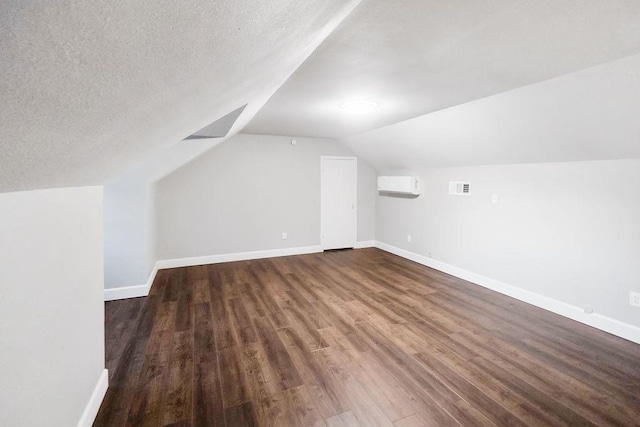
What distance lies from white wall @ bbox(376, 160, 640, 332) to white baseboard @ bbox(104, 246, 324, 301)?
250 cm

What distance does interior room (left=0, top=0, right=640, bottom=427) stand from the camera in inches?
28.0

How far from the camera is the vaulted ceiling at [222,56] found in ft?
1.26

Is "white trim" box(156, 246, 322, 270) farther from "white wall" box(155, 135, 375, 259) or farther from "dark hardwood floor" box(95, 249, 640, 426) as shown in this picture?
"dark hardwood floor" box(95, 249, 640, 426)

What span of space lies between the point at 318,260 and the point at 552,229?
3349 millimetres

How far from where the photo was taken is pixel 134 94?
0.68 metres

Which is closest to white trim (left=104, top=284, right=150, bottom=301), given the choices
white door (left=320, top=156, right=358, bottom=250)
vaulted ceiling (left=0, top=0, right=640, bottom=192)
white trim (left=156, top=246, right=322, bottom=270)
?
white trim (left=156, top=246, right=322, bottom=270)

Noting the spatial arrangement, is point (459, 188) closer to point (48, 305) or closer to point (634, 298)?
point (634, 298)

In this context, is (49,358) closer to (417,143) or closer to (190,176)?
(190,176)

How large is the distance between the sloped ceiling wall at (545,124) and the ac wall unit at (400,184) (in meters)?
0.70

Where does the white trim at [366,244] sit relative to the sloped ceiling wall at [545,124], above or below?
below

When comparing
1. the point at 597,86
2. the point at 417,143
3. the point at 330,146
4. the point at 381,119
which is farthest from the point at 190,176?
the point at 597,86

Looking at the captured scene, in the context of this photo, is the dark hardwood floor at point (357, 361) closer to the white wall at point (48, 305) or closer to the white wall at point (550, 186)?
the white wall at point (550, 186)

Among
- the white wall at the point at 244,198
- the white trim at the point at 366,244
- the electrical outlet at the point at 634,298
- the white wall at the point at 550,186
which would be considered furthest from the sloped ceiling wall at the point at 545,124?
A: the white trim at the point at 366,244

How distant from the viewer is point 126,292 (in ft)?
11.9
